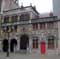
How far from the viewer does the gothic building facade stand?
37.3 metres

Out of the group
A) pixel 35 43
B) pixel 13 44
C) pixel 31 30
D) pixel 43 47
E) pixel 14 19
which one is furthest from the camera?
pixel 13 44

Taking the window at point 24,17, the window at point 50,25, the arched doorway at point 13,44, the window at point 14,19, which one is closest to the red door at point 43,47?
the window at point 50,25

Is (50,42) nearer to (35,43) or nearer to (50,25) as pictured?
(35,43)

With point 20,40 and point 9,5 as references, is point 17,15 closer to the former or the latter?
point 20,40

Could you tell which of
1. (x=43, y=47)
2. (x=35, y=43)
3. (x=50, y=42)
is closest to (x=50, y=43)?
(x=50, y=42)

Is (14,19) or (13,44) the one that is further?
(13,44)

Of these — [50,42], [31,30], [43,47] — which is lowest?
[43,47]

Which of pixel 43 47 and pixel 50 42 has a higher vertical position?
pixel 50 42

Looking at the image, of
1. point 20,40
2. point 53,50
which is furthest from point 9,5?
point 53,50

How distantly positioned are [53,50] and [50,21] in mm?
6095

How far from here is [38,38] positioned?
38938 millimetres

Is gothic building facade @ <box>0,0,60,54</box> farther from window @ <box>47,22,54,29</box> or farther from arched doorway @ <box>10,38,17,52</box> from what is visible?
arched doorway @ <box>10,38,17,52</box>

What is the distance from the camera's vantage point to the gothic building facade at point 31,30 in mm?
37312

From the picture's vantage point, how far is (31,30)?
39656 millimetres
